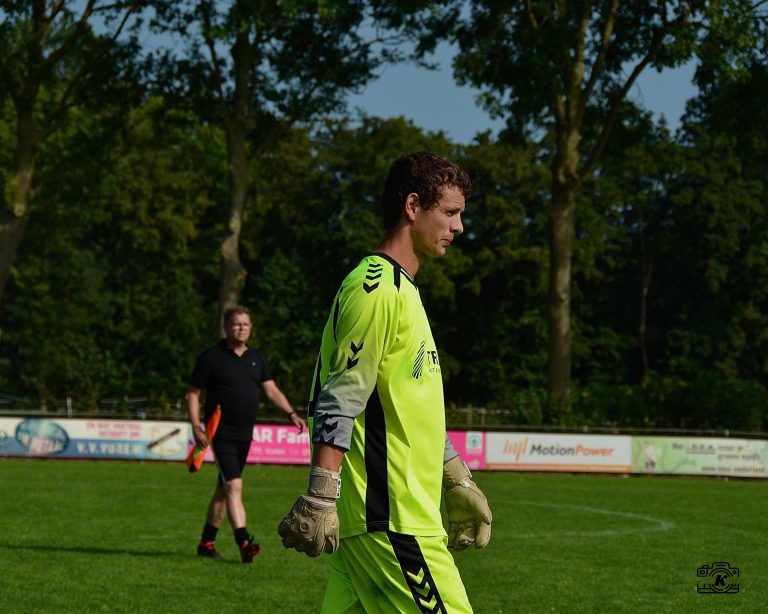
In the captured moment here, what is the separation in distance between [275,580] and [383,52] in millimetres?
28516

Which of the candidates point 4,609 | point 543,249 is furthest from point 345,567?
point 543,249

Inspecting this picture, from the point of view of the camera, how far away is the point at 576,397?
121 ft

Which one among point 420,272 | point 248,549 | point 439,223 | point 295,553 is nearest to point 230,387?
point 248,549

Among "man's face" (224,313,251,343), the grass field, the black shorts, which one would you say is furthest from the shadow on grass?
"man's face" (224,313,251,343)

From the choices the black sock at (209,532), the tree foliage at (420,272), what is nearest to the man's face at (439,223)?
the black sock at (209,532)

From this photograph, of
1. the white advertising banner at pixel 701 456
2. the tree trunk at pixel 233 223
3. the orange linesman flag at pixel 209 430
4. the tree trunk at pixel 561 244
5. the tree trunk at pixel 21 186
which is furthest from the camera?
the tree trunk at pixel 21 186

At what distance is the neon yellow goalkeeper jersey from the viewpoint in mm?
4324

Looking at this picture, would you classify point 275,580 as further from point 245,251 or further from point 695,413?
point 245,251

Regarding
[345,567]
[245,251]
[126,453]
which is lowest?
[126,453]

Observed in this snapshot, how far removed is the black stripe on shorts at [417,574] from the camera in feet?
14.2

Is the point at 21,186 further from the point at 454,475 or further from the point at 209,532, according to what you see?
the point at 454,475

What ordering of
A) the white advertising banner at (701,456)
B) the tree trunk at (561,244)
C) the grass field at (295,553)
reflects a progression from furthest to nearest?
the tree trunk at (561,244), the white advertising banner at (701,456), the grass field at (295,553)

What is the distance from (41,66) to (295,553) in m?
26.6

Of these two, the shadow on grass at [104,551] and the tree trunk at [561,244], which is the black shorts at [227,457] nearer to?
the shadow on grass at [104,551]
